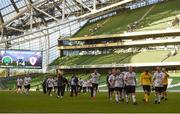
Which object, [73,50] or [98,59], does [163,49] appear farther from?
[73,50]

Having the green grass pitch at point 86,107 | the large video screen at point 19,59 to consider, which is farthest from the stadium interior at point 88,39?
the green grass pitch at point 86,107

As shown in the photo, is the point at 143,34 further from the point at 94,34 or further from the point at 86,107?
the point at 86,107

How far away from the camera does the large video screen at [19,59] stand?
3177 inches

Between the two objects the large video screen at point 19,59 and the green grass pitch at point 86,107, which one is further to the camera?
the large video screen at point 19,59

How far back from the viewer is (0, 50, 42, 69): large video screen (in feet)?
265

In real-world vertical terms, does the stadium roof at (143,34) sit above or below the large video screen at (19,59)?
above

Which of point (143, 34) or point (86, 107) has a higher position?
point (143, 34)

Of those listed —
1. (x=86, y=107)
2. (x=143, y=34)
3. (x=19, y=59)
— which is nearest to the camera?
(x=86, y=107)

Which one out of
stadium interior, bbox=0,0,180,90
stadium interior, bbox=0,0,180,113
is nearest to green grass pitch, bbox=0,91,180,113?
stadium interior, bbox=0,0,180,113

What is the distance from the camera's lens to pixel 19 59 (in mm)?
81688

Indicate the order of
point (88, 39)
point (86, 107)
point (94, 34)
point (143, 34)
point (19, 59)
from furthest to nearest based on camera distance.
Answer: point (88, 39) < point (94, 34) < point (143, 34) < point (19, 59) < point (86, 107)

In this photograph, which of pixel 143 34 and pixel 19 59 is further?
pixel 143 34

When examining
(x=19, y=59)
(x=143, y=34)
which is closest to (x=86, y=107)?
(x=19, y=59)

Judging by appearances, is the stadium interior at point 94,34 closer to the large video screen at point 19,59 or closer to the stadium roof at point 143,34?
the stadium roof at point 143,34
